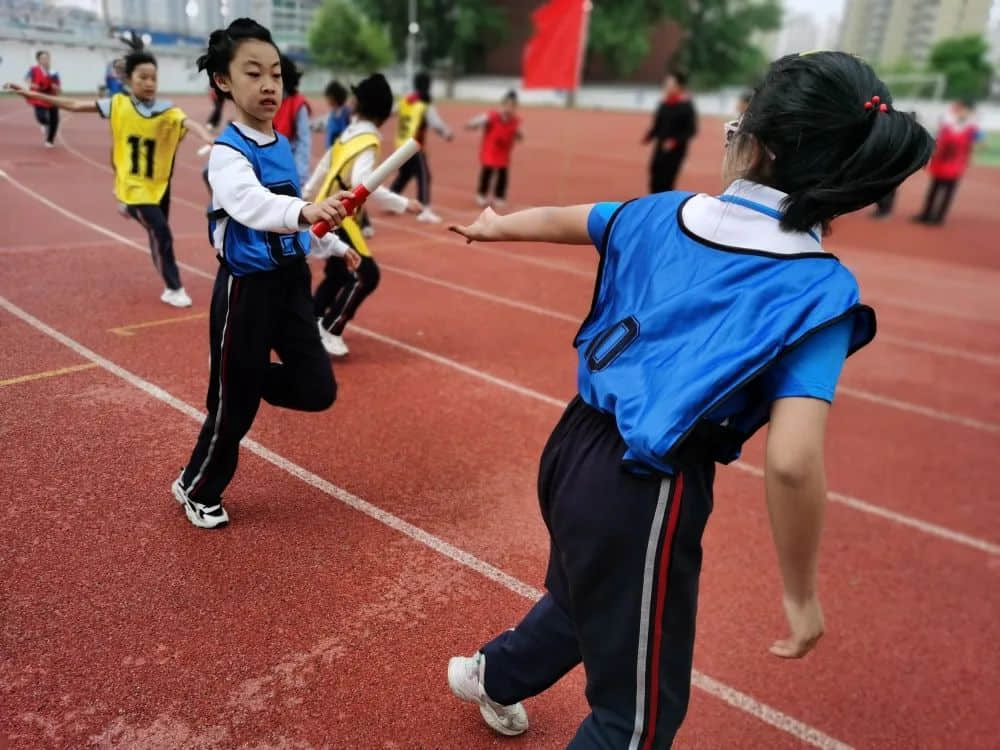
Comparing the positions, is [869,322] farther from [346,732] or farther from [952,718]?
[952,718]

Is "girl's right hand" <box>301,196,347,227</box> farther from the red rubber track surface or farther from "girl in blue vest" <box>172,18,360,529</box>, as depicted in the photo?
the red rubber track surface

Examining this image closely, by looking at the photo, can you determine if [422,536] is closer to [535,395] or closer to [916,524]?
[535,395]

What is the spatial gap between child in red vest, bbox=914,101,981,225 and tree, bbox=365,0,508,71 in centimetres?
4082

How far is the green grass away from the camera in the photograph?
95.8 feet

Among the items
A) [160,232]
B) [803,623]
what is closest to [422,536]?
[803,623]

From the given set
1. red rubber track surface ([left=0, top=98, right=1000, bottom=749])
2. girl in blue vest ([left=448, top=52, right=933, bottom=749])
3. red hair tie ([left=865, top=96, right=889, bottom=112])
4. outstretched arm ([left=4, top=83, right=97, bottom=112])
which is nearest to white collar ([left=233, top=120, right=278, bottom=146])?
girl in blue vest ([left=448, top=52, right=933, bottom=749])

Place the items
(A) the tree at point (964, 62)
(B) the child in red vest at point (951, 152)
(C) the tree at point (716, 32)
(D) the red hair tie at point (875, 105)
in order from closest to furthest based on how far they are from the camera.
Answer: (D) the red hair tie at point (875, 105) < (B) the child in red vest at point (951, 152) < (C) the tree at point (716, 32) < (A) the tree at point (964, 62)

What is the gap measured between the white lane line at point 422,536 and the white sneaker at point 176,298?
3.13 ft

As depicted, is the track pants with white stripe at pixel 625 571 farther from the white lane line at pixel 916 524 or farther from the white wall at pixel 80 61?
the white wall at pixel 80 61

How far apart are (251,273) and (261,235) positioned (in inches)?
5.9

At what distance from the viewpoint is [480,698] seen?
2189 mm

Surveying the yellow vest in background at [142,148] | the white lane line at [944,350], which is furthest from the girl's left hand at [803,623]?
the white lane line at [944,350]

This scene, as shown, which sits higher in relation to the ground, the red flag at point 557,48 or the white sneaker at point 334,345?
the red flag at point 557,48

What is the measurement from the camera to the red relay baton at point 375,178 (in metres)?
2.18
